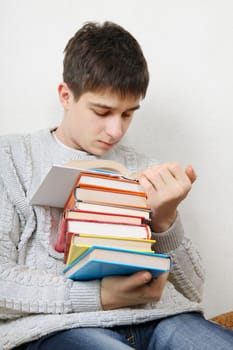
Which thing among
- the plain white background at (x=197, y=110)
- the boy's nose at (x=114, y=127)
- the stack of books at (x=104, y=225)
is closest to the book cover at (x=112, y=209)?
the stack of books at (x=104, y=225)

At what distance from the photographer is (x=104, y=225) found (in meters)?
0.88

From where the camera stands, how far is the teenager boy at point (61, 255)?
0.88m

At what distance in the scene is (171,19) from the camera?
147 cm

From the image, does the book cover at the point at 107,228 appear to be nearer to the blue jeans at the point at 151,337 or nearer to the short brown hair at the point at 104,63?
the blue jeans at the point at 151,337

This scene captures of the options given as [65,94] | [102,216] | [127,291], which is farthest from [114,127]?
[127,291]

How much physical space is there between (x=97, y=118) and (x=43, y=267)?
0.34 meters

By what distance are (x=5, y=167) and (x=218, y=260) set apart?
28.4 inches

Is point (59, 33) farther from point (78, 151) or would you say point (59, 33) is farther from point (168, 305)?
point (168, 305)

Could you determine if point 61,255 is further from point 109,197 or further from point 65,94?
point 65,94

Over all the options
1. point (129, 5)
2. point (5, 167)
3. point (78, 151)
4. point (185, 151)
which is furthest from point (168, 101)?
point (5, 167)

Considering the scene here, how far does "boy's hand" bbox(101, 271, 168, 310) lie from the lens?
854mm

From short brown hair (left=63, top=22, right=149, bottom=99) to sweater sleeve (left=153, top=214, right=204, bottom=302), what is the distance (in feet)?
1.03

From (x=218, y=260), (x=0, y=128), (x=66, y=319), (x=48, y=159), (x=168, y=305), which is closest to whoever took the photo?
(x=66, y=319)

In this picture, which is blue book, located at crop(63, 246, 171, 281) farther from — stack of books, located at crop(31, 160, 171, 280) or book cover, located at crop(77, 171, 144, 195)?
book cover, located at crop(77, 171, 144, 195)
